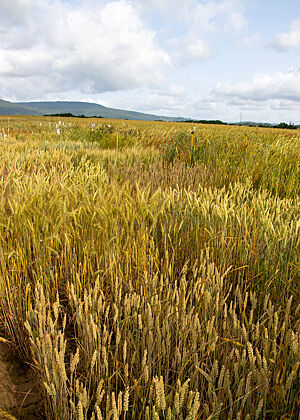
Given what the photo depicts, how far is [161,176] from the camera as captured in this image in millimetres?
3559

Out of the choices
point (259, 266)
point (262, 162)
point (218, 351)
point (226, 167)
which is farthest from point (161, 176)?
point (218, 351)

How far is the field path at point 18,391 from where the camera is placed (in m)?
1.07

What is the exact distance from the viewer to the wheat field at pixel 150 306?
0.92 metres

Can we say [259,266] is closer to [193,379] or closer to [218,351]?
[218,351]

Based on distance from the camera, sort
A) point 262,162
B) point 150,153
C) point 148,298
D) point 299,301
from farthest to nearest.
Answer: point 150,153 < point 262,162 < point 299,301 < point 148,298

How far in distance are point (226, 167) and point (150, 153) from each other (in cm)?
157

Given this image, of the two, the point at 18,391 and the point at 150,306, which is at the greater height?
the point at 150,306

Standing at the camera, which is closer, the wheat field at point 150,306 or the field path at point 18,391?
the wheat field at point 150,306

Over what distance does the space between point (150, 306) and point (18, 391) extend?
22.9 inches

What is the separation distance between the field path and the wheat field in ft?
0.18

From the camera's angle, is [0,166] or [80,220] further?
[0,166]

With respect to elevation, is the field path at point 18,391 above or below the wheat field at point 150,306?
below

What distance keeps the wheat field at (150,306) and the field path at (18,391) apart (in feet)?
0.18

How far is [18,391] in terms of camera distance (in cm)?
112
